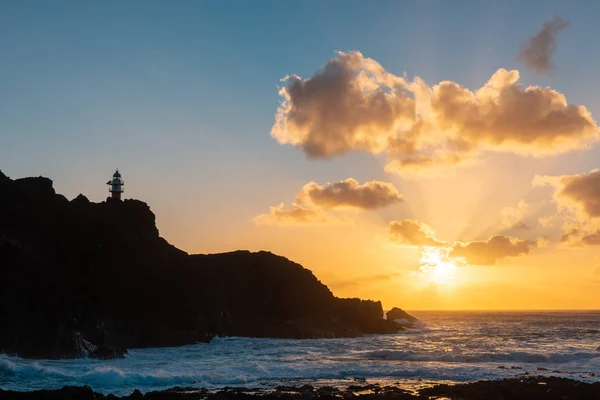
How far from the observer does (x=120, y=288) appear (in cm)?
6688

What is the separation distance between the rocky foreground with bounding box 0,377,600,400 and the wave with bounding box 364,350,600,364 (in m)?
16.9

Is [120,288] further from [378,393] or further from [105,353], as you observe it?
[378,393]

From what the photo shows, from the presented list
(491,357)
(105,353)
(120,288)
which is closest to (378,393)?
(491,357)

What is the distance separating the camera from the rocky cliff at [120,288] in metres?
51.1

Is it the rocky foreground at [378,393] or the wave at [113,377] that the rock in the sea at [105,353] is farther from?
the rocky foreground at [378,393]

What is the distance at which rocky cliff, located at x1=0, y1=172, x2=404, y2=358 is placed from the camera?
51.1 m

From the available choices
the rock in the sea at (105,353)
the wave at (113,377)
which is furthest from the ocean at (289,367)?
the rock in the sea at (105,353)

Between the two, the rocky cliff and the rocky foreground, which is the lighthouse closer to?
the rocky cliff

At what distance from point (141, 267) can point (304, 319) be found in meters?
30.7

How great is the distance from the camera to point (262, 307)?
91500 millimetres

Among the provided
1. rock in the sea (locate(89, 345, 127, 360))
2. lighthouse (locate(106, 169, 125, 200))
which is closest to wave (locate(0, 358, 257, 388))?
rock in the sea (locate(89, 345, 127, 360))

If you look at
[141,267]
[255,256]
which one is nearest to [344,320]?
[255,256]

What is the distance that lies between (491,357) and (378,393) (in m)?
24.9

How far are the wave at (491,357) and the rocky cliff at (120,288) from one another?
2701 cm
